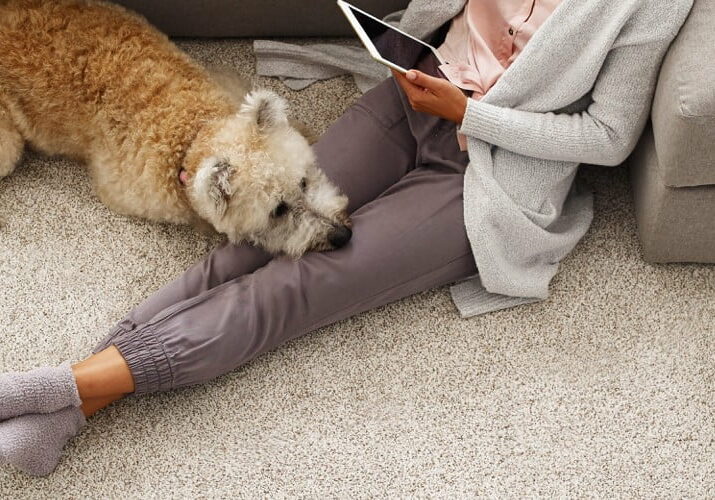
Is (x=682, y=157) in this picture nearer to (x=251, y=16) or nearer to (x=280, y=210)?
(x=280, y=210)

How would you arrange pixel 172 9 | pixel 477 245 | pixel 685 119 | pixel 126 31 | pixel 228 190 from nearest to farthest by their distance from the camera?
pixel 685 119 < pixel 228 190 < pixel 477 245 < pixel 126 31 < pixel 172 9

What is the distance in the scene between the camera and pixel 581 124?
1758 millimetres

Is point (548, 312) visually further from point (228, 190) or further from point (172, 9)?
point (172, 9)

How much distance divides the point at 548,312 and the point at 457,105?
618 mm

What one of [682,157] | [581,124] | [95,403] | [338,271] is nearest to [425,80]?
[581,124]

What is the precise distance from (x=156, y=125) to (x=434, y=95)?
2.22 ft

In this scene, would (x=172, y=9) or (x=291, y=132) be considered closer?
(x=291, y=132)

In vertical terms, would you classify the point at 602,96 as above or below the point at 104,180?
above

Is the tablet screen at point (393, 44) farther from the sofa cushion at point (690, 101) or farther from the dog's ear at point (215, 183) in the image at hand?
the sofa cushion at point (690, 101)

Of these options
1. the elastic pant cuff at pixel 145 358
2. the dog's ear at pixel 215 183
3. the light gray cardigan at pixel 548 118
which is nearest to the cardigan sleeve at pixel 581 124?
the light gray cardigan at pixel 548 118

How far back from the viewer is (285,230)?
72.3 inches

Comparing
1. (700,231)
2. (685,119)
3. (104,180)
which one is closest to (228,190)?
(104,180)

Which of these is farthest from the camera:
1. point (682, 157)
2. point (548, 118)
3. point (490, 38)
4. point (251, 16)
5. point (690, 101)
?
point (251, 16)

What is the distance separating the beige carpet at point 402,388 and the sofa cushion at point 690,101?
0.47 metres
